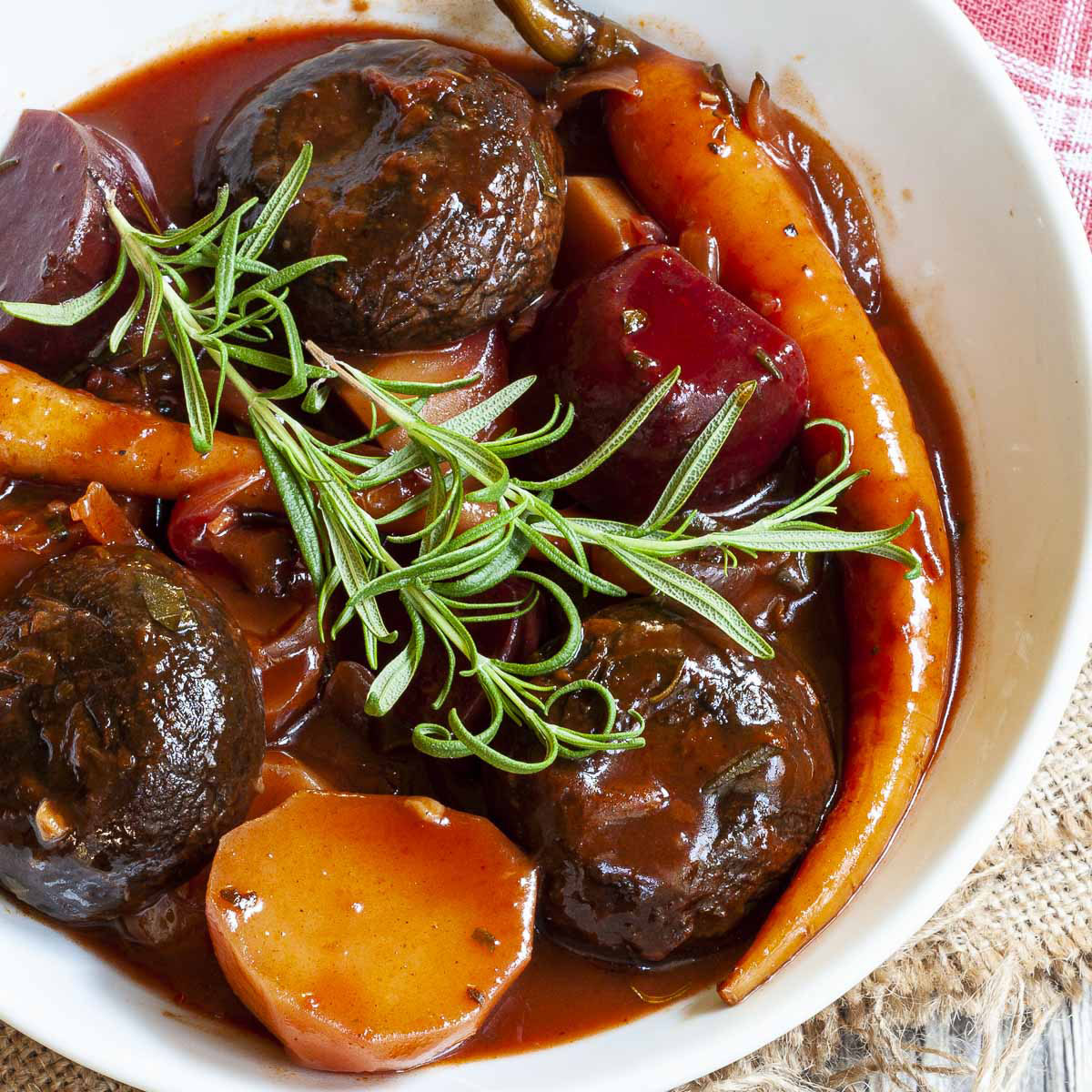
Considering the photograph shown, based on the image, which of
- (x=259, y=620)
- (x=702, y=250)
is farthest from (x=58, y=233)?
(x=702, y=250)

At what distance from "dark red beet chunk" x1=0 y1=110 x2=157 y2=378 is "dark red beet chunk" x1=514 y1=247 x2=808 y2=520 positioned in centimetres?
83

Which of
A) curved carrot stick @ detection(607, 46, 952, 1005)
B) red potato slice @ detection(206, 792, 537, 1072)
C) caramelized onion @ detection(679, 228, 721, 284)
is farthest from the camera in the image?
caramelized onion @ detection(679, 228, 721, 284)

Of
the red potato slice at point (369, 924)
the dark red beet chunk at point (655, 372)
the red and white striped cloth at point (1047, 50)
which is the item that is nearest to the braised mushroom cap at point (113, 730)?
the red potato slice at point (369, 924)

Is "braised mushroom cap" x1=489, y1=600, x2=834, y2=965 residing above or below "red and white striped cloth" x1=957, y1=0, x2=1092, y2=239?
below

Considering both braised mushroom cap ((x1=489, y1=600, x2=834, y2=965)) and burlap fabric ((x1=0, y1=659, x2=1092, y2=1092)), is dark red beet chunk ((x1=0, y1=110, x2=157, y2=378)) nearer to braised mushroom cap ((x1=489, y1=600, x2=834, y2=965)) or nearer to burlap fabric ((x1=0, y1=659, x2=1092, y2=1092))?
braised mushroom cap ((x1=489, y1=600, x2=834, y2=965))

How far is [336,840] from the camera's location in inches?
86.9

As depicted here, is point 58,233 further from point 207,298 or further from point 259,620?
point 259,620

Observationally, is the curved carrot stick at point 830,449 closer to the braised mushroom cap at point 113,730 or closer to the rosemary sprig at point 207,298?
the rosemary sprig at point 207,298

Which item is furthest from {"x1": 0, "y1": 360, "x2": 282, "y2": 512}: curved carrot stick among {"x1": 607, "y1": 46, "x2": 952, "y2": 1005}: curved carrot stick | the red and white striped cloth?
the red and white striped cloth

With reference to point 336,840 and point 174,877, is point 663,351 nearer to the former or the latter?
point 336,840

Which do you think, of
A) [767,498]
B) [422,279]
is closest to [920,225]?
[767,498]

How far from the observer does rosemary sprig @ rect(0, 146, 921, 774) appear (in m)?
2.02

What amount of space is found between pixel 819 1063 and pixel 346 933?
1149mm

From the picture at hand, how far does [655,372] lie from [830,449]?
0.50 metres
